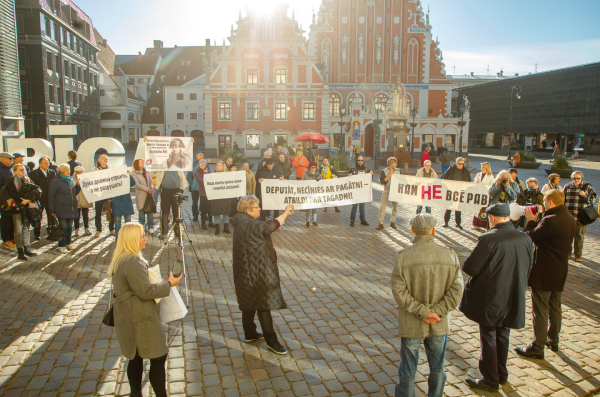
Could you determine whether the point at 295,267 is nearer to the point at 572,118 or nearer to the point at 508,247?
the point at 508,247

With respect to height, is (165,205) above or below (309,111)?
below

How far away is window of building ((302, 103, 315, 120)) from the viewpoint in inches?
1802

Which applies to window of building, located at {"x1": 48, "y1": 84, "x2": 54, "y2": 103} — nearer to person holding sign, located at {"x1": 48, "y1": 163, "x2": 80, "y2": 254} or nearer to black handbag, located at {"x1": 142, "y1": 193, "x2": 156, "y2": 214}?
black handbag, located at {"x1": 142, "y1": 193, "x2": 156, "y2": 214}

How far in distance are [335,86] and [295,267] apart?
4750 centimetres

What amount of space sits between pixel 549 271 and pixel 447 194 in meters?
3.96

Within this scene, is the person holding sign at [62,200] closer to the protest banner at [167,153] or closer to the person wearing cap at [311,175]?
the protest banner at [167,153]

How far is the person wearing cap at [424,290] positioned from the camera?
3697mm

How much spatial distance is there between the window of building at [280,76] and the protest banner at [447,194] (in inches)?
1502

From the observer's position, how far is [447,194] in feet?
28.9

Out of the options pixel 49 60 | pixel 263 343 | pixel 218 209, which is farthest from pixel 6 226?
pixel 49 60

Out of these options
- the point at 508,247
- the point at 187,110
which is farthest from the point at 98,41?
the point at 508,247

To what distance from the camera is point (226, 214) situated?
11266mm

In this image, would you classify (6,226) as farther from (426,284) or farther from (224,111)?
(224,111)

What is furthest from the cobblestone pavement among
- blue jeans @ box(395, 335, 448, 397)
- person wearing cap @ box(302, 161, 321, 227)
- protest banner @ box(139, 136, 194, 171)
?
person wearing cap @ box(302, 161, 321, 227)
